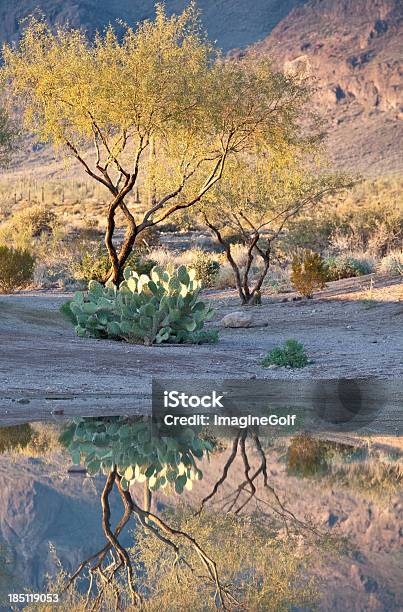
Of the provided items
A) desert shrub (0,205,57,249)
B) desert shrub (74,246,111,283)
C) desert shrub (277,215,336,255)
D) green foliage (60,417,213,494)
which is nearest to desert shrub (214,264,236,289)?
desert shrub (277,215,336,255)

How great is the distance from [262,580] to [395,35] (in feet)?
348

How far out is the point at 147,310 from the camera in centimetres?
1798

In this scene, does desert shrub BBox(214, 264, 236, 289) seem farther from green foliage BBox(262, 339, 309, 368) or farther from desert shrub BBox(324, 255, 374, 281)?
green foliage BBox(262, 339, 309, 368)

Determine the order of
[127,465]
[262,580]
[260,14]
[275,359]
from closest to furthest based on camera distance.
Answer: [262,580]
[127,465]
[275,359]
[260,14]

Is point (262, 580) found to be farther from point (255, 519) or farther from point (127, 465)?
point (127, 465)

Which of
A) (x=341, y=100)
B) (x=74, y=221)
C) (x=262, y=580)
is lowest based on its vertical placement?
(x=262, y=580)

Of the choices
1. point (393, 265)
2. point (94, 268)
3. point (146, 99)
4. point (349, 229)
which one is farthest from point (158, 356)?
point (349, 229)

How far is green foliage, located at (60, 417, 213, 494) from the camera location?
8570mm

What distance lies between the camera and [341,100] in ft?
328

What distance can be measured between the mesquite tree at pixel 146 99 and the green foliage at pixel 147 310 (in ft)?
14.4

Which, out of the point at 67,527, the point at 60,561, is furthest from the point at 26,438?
the point at 60,561

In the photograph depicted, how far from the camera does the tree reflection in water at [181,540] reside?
547cm

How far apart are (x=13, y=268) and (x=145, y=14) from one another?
279ft

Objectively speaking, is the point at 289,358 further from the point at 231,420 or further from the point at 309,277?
the point at 309,277
